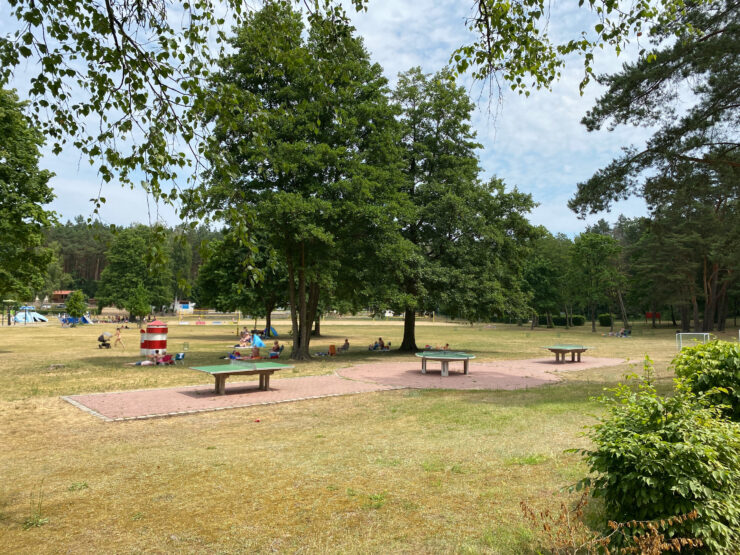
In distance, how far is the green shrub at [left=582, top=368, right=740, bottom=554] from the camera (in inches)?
122

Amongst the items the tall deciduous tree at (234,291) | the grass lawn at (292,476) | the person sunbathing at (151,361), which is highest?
the tall deciduous tree at (234,291)

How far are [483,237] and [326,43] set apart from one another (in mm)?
22100

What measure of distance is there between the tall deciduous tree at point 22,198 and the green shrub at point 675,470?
21711mm

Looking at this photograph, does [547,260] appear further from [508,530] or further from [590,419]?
[508,530]

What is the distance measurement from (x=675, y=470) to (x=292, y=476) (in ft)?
13.5

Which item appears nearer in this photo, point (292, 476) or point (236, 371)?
point (292, 476)

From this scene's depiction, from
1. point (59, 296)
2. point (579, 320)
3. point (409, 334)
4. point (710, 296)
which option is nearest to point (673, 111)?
point (409, 334)

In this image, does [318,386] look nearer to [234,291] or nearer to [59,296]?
[234,291]

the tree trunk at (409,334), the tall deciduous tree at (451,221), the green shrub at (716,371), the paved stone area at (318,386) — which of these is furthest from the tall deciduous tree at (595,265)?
the green shrub at (716,371)

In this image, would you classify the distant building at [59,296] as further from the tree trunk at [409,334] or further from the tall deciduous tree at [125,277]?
the tree trunk at [409,334]

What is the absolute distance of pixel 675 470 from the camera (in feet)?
10.3

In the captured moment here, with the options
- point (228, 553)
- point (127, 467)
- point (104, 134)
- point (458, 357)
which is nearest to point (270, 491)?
point (228, 553)

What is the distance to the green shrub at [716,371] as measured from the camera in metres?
4.63

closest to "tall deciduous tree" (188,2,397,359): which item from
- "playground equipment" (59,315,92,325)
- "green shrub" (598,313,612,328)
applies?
"playground equipment" (59,315,92,325)
